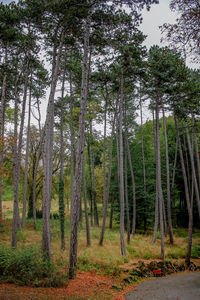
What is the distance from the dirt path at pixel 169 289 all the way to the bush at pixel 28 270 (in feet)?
8.97

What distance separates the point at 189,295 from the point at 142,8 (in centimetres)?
1113

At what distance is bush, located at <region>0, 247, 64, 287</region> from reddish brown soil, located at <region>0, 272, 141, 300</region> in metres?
0.32

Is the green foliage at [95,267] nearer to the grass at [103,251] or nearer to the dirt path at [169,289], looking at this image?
the grass at [103,251]

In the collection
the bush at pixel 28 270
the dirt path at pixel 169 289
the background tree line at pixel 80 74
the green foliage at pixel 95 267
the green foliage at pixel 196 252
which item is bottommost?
the green foliage at pixel 196 252

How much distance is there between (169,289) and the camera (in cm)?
789

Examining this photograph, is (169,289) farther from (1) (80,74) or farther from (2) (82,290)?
(1) (80,74)

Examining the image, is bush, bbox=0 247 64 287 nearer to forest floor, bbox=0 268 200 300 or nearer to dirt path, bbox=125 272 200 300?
forest floor, bbox=0 268 200 300

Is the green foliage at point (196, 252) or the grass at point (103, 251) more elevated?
the grass at point (103, 251)

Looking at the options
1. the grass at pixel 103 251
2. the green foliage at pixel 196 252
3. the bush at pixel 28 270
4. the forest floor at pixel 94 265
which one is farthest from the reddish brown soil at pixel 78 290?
the green foliage at pixel 196 252

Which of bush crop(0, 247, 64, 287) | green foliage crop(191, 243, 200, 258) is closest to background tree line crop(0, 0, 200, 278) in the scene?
bush crop(0, 247, 64, 287)

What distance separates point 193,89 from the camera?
41.4 feet

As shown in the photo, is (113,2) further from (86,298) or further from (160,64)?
(86,298)

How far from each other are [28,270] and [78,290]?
195 centimetres

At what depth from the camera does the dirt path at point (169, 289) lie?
709 cm
